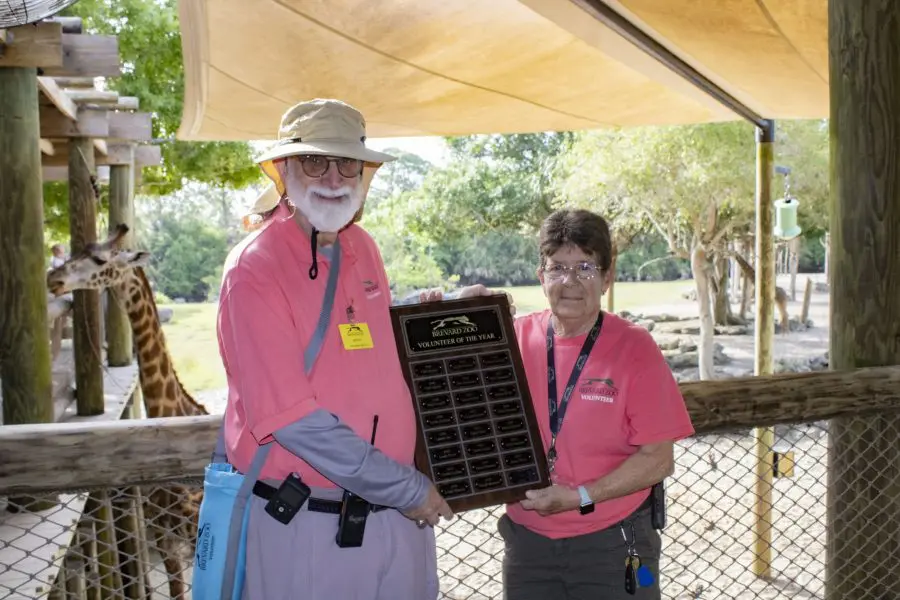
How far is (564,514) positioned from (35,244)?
152 inches

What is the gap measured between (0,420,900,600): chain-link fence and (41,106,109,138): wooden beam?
3.00m

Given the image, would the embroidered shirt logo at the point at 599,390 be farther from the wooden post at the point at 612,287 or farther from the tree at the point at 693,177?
the tree at the point at 693,177

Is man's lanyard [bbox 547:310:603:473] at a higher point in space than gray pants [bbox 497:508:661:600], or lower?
higher

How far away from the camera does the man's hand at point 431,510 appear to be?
5.90ft

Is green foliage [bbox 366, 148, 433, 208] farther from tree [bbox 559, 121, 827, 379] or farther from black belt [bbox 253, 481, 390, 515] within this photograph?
black belt [bbox 253, 481, 390, 515]

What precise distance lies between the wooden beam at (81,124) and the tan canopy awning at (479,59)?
1241 millimetres

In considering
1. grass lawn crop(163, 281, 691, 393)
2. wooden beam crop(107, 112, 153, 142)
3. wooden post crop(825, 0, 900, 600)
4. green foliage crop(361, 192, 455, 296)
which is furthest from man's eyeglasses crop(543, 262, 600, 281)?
grass lawn crop(163, 281, 691, 393)

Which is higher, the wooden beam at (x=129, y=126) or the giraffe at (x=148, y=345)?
the wooden beam at (x=129, y=126)

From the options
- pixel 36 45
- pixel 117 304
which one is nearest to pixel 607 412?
pixel 36 45

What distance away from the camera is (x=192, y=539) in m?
4.12

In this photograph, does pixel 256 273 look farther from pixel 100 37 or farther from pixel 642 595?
pixel 100 37

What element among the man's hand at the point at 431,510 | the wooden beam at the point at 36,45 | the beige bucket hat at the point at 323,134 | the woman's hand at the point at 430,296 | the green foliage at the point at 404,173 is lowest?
the man's hand at the point at 431,510

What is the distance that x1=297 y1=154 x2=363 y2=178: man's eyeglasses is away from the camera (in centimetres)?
188

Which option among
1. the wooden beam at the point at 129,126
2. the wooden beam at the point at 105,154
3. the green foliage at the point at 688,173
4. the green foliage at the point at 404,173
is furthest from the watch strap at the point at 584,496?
the green foliage at the point at 404,173
